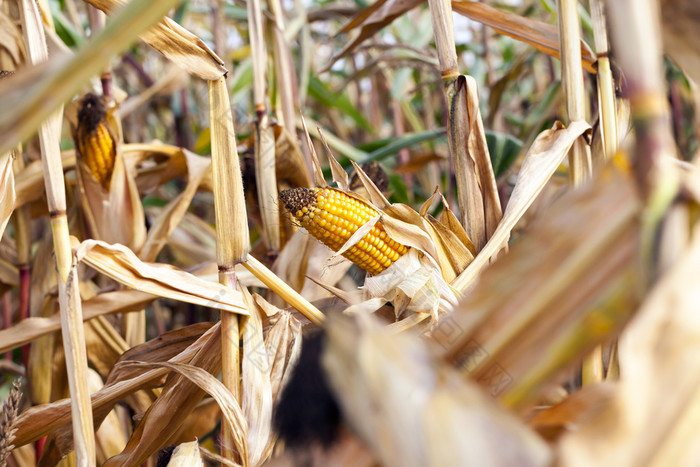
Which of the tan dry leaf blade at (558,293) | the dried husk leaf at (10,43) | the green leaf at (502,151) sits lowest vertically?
the tan dry leaf blade at (558,293)

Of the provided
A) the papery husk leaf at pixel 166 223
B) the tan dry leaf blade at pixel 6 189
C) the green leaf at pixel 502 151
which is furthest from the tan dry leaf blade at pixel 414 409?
the green leaf at pixel 502 151

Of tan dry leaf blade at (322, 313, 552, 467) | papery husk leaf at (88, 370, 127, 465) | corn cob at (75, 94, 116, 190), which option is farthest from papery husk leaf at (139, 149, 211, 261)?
tan dry leaf blade at (322, 313, 552, 467)

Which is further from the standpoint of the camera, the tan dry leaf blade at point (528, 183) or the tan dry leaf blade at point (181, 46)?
the tan dry leaf blade at point (528, 183)

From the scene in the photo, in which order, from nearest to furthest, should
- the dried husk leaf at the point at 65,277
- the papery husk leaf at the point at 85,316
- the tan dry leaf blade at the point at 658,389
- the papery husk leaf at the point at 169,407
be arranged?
the tan dry leaf blade at the point at 658,389 < the dried husk leaf at the point at 65,277 < the papery husk leaf at the point at 169,407 < the papery husk leaf at the point at 85,316

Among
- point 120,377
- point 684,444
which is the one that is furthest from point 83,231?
point 684,444

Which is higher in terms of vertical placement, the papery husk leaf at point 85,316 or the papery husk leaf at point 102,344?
the papery husk leaf at point 85,316

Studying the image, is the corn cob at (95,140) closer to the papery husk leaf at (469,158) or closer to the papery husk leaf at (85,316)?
the papery husk leaf at (85,316)

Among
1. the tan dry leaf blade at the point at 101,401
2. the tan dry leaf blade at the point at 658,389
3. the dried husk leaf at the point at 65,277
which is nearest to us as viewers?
the tan dry leaf blade at the point at 658,389
